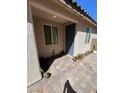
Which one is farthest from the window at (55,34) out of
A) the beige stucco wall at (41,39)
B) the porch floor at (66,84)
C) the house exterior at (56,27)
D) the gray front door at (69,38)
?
the porch floor at (66,84)

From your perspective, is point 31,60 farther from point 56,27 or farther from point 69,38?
point 69,38

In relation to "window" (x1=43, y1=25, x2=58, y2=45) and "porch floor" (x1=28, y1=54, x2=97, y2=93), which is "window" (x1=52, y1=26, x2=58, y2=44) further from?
"porch floor" (x1=28, y1=54, x2=97, y2=93)

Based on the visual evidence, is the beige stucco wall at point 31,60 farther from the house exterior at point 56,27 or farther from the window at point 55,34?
the window at point 55,34

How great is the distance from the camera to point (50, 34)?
24.2 feet

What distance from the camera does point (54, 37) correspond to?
788 cm

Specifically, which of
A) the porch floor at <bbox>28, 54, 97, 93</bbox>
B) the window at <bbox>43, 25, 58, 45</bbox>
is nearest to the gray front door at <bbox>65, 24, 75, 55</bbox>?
the window at <bbox>43, 25, 58, 45</bbox>

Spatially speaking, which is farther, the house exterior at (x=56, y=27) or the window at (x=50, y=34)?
the window at (x=50, y=34)

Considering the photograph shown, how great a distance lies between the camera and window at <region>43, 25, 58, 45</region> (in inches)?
278

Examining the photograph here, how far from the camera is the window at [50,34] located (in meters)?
7.06
